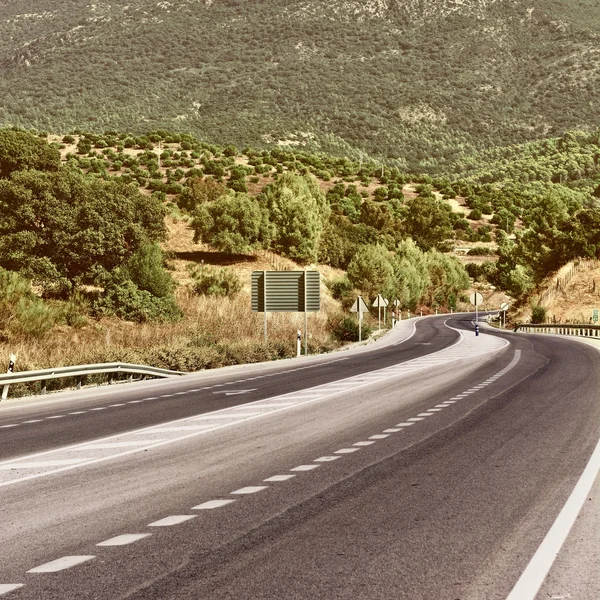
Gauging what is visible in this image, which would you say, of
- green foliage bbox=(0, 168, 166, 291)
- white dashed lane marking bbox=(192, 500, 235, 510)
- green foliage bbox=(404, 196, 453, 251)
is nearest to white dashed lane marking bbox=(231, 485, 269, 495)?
white dashed lane marking bbox=(192, 500, 235, 510)

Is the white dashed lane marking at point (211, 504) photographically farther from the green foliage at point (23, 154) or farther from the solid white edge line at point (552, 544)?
the green foliage at point (23, 154)

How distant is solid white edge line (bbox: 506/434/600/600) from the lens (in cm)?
554

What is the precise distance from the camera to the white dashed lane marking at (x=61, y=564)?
20.0ft

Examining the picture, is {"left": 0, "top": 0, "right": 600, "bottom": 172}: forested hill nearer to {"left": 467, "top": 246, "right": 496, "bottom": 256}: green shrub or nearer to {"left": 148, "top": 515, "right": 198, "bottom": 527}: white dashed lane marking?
{"left": 467, "top": 246, "right": 496, "bottom": 256}: green shrub

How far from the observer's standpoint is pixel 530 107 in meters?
168

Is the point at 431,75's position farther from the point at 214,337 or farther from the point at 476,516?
the point at 476,516

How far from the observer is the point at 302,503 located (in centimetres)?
823

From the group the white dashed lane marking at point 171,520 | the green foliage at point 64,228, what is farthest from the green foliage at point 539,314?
the white dashed lane marking at point 171,520

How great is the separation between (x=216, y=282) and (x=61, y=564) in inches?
2285

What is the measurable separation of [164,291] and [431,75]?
13435cm

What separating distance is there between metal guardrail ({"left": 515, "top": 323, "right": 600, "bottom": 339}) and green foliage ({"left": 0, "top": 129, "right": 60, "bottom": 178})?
36.9 m

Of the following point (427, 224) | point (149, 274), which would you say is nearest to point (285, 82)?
point (427, 224)

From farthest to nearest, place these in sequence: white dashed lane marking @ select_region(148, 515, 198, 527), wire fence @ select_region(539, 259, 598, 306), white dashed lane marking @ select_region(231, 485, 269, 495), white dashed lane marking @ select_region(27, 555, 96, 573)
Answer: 1. wire fence @ select_region(539, 259, 598, 306)
2. white dashed lane marking @ select_region(231, 485, 269, 495)
3. white dashed lane marking @ select_region(148, 515, 198, 527)
4. white dashed lane marking @ select_region(27, 555, 96, 573)

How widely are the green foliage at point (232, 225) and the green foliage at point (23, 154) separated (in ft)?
43.4
